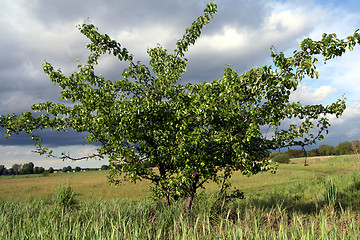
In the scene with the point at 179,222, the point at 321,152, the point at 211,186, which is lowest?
the point at 211,186

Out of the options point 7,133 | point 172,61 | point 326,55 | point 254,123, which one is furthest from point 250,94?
point 7,133

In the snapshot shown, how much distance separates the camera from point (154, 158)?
27.2ft

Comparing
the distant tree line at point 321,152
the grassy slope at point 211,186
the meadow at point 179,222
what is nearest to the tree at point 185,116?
the meadow at point 179,222

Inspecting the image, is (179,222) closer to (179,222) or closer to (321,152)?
(179,222)

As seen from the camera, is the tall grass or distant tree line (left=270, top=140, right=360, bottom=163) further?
distant tree line (left=270, top=140, right=360, bottom=163)

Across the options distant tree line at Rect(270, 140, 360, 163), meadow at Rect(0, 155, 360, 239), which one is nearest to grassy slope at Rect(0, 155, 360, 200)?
meadow at Rect(0, 155, 360, 239)

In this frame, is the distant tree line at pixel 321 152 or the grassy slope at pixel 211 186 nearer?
the grassy slope at pixel 211 186

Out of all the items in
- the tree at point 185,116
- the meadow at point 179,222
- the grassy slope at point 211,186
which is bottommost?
the grassy slope at point 211,186

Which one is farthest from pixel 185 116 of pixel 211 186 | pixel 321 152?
pixel 321 152

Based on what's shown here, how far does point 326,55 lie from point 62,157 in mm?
8529

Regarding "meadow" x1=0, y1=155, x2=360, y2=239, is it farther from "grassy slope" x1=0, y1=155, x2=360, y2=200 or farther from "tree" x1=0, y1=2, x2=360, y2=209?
"grassy slope" x1=0, y1=155, x2=360, y2=200

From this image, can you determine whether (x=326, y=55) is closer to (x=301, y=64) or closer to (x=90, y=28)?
(x=301, y=64)

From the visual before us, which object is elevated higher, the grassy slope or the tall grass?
the tall grass

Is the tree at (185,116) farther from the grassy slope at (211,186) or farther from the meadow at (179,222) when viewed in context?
the grassy slope at (211,186)
